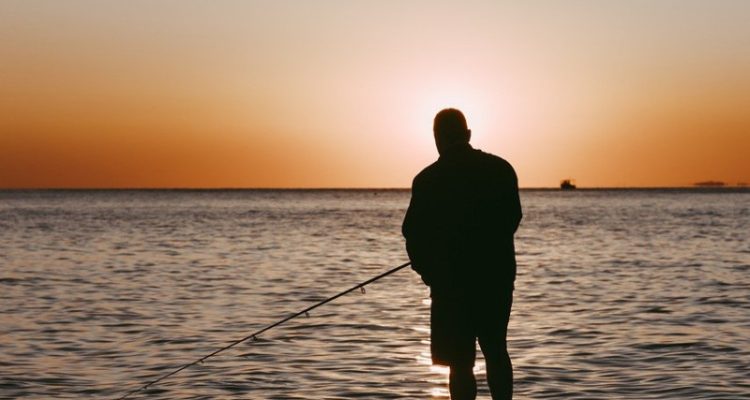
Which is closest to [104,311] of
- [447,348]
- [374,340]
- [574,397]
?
[374,340]

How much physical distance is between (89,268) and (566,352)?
16688 mm

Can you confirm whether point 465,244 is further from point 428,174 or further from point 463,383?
point 463,383

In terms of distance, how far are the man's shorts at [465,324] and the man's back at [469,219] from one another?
8 centimetres

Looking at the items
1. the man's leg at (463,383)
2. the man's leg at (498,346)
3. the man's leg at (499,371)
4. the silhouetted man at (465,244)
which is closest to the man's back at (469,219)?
the silhouetted man at (465,244)

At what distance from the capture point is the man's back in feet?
23.3

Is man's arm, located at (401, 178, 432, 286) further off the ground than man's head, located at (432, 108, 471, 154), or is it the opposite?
man's head, located at (432, 108, 471, 154)

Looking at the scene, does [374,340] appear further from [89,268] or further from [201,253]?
[201,253]

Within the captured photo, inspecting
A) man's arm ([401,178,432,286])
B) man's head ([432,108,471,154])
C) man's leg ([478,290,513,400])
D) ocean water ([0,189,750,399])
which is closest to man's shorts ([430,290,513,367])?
man's leg ([478,290,513,400])

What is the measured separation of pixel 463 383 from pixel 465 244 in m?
0.95

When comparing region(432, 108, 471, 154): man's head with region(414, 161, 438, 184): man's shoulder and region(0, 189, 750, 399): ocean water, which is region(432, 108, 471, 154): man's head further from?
region(0, 189, 750, 399): ocean water

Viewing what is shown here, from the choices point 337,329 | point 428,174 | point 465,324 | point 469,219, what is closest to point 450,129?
point 428,174

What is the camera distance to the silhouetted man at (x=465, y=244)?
7105mm

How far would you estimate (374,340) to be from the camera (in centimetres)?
1318

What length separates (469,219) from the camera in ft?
23.3
